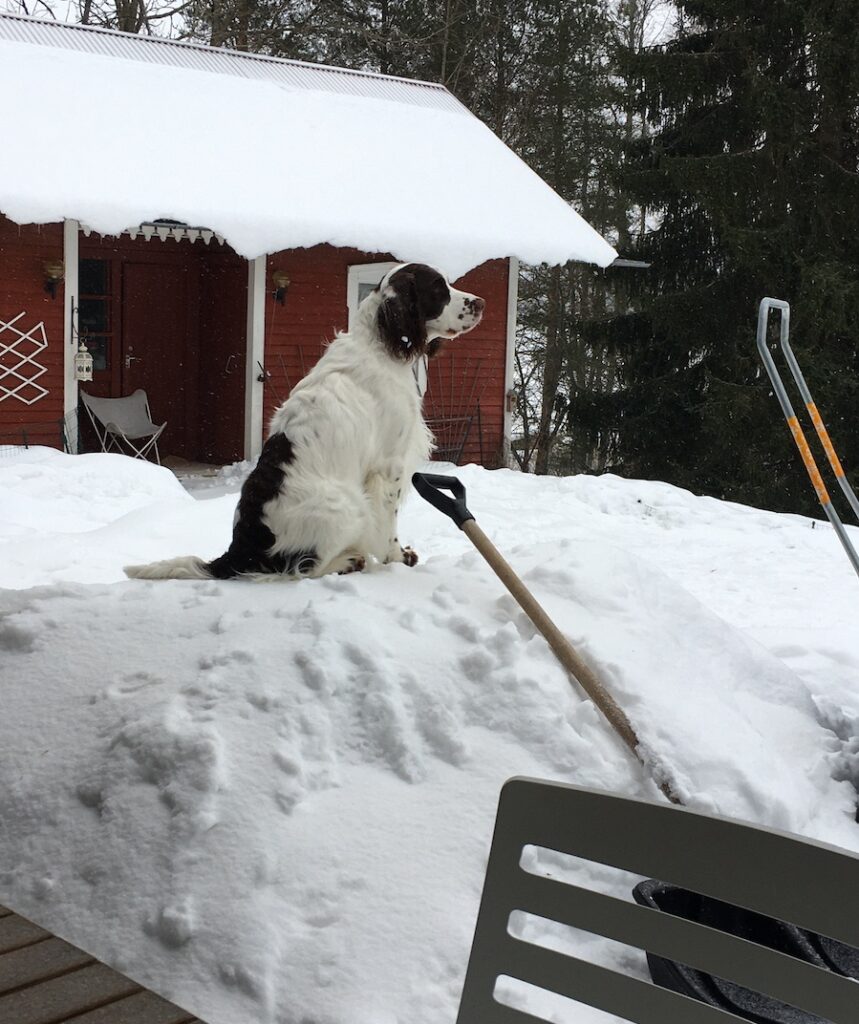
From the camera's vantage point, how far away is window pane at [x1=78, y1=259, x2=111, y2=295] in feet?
47.9

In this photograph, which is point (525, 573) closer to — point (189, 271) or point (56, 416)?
point (56, 416)

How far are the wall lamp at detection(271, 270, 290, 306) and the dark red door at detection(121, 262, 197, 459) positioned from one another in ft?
6.04

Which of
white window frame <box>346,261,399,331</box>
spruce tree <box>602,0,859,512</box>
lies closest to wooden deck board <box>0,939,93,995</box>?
white window frame <box>346,261,399,331</box>

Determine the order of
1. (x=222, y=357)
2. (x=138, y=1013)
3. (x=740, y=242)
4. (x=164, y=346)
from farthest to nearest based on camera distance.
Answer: (x=740, y=242), (x=164, y=346), (x=222, y=357), (x=138, y=1013)

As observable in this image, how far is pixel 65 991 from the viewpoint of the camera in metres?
1.94

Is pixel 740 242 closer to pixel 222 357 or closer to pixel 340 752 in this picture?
pixel 222 357

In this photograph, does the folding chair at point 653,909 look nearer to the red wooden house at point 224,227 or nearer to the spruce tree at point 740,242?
the red wooden house at point 224,227

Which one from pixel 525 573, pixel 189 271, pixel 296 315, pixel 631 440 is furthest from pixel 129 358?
pixel 525 573

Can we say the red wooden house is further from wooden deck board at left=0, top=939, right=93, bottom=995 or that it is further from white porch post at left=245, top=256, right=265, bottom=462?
wooden deck board at left=0, top=939, right=93, bottom=995

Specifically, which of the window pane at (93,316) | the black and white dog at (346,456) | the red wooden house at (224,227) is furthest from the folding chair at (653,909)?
the window pane at (93,316)

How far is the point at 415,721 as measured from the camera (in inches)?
144

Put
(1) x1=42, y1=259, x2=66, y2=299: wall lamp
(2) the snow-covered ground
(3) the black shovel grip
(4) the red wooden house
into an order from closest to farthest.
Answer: (2) the snow-covered ground
(3) the black shovel grip
(4) the red wooden house
(1) x1=42, y1=259, x2=66, y2=299: wall lamp

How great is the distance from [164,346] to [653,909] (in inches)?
576

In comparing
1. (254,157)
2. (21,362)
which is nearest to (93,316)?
(21,362)
